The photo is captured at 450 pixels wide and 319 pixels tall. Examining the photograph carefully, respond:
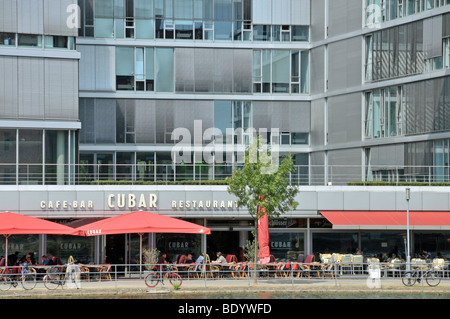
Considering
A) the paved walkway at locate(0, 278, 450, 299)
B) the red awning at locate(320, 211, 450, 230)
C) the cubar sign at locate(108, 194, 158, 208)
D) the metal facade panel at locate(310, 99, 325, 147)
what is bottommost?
the paved walkway at locate(0, 278, 450, 299)

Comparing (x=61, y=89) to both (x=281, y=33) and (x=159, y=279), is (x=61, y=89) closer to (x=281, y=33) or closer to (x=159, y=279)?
(x=159, y=279)

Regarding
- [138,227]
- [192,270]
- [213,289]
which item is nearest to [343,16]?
[192,270]

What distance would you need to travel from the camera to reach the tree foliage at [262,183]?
1442 inches

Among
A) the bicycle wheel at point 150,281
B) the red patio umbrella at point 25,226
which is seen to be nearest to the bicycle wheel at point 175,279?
the bicycle wheel at point 150,281

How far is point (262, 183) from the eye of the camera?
3678cm

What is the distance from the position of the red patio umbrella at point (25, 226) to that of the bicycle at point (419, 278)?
12976 mm

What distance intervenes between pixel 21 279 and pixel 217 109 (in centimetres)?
2154

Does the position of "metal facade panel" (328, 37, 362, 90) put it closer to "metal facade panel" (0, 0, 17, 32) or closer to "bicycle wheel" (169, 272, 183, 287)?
"metal facade panel" (0, 0, 17, 32)

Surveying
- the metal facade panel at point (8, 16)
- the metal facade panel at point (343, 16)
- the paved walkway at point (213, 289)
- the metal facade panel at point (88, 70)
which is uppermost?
the metal facade panel at point (343, 16)

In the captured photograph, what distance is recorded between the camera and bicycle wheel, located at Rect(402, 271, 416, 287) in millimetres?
34781

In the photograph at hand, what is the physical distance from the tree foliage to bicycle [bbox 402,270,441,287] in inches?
204

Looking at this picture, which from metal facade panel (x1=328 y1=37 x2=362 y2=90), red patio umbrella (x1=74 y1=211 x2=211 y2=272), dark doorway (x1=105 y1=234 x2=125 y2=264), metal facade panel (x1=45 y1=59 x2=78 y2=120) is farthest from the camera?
metal facade panel (x1=328 y1=37 x2=362 y2=90)

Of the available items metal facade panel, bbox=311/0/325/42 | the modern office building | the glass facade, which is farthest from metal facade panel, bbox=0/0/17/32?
metal facade panel, bbox=311/0/325/42

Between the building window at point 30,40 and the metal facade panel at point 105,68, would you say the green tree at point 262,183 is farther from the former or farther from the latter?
the metal facade panel at point 105,68
